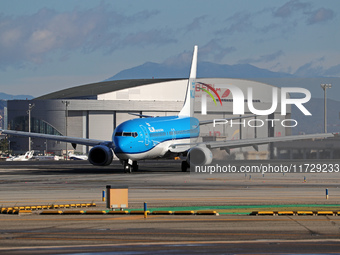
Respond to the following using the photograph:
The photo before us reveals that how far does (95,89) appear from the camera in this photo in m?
166

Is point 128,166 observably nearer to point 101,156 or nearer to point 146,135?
point 101,156

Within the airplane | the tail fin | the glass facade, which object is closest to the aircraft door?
the airplane

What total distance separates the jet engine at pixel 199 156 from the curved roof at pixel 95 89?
96.8 metres

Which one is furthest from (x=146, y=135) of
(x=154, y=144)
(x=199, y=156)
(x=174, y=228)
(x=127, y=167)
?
(x=174, y=228)

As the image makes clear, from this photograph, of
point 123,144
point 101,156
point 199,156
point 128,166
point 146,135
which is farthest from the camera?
point 101,156

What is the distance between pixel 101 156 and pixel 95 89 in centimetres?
10484

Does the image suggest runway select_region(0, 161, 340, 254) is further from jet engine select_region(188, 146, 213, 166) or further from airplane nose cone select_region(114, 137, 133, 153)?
jet engine select_region(188, 146, 213, 166)

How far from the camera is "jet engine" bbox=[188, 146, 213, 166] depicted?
59.6 meters

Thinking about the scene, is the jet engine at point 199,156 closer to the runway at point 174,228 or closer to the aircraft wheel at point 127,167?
the aircraft wheel at point 127,167

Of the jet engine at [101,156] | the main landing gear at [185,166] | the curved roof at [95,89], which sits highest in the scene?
the curved roof at [95,89]

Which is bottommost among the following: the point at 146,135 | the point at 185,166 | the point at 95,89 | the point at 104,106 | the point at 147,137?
the point at 185,166

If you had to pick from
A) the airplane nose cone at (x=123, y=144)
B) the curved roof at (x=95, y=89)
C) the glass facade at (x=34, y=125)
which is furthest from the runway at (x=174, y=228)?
the curved roof at (x=95, y=89)

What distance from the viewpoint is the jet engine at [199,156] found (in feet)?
196

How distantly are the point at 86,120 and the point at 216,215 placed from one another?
127m
